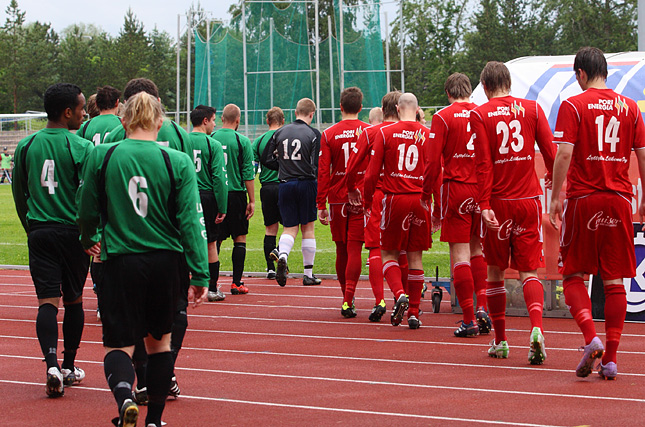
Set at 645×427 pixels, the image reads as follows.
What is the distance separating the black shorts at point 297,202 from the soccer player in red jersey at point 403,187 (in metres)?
3.27

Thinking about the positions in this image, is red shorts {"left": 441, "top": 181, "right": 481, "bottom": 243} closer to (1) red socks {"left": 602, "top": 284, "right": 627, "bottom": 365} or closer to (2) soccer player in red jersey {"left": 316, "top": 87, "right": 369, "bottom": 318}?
(2) soccer player in red jersey {"left": 316, "top": 87, "right": 369, "bottom": 318}

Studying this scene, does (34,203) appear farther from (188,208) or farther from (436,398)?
(436,398)

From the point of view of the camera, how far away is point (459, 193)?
28.2ft

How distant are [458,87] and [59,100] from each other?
380cm

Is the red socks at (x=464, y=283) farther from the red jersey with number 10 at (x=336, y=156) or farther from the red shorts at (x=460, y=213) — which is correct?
the red jersey with number 10 at (x=336, y=156)

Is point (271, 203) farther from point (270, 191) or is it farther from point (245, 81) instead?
point (245, 81)

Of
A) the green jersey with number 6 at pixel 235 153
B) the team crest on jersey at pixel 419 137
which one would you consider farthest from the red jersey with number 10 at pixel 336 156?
the green jersey with number 6 at pixel 235 153

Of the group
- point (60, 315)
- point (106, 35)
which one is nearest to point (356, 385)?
point (60, 315)

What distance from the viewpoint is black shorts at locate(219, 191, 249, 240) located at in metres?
12.3

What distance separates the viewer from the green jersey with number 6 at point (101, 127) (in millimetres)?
8664

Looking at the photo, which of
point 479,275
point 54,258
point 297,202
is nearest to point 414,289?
point 479,275

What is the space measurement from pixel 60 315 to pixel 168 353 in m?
5.86

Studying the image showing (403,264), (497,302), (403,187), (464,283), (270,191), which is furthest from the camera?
(270,191)

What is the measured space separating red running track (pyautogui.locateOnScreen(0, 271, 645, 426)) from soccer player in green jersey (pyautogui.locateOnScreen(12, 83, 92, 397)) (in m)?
0.65
